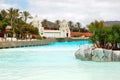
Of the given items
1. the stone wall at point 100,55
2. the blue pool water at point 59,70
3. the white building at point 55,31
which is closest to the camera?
the blue pool water at point 59,70

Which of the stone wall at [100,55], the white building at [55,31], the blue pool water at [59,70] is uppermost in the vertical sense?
the white building at [55,31]

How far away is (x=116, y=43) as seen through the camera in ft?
75.0

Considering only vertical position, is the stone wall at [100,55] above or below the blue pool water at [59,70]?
above

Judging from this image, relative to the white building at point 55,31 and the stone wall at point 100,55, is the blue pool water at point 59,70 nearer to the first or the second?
the stone wall at point 100,55

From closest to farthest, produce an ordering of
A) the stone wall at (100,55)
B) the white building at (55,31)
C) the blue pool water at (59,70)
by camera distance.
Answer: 1. the blue pool water at (59,70)
2. the stone wall at (100,55)
3. the white building at (55,31)

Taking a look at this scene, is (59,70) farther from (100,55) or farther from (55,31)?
(55,31)

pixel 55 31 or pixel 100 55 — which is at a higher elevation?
pixel 55 31

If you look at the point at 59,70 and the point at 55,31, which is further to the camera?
the point at 55,31

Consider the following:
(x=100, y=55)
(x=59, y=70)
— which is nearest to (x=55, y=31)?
(x=100, y=55)

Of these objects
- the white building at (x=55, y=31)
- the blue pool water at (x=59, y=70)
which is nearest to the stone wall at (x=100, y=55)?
the blue pool water at (x=59, y=70)

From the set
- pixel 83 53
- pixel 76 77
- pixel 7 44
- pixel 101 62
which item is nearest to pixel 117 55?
pixel 101 62

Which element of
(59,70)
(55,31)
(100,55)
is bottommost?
(59,70)

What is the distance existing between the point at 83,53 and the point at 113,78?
9.12 meters

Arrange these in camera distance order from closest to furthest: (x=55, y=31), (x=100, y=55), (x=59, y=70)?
(x=59, y=70)
(x=100, y=55)
(x=55, y=31)
